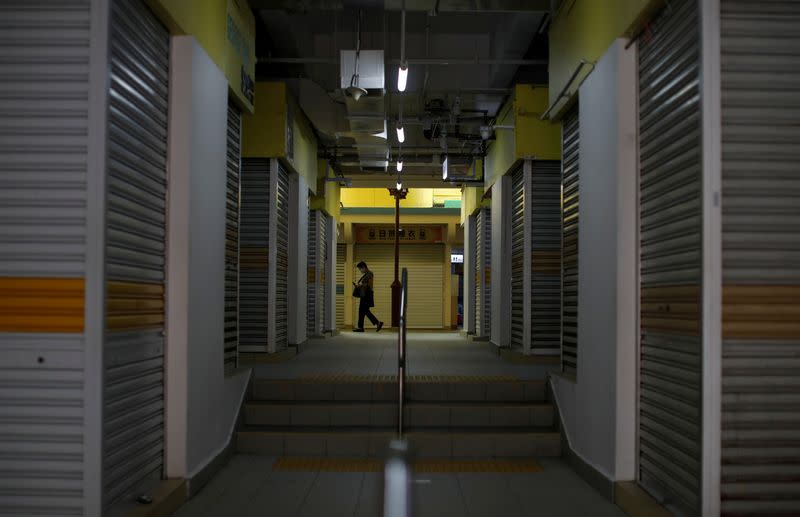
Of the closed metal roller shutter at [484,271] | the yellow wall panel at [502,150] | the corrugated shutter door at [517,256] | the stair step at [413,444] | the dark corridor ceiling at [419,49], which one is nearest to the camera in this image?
the stair step at [413,444]

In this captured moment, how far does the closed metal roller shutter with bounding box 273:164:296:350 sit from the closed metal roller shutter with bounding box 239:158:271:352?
217 mm

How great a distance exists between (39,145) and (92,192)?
Answer: 0.34 m

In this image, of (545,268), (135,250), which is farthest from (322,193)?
(135,250)

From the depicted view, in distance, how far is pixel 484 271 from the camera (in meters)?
12.5

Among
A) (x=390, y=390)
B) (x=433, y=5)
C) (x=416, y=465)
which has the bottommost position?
(x=416, y=465)

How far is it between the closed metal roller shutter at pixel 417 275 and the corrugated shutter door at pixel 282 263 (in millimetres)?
10996

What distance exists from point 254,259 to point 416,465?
405 centimetres

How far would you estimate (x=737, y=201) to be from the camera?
3.31 meters

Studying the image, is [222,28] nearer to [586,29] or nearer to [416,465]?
[586,29]

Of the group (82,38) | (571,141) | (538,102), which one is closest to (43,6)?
(82,38)

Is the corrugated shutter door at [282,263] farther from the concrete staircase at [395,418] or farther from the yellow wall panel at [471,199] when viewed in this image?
the yellow wall panel at [471,199]

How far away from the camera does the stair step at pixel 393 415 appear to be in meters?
5.91

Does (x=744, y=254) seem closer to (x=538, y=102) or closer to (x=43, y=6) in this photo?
(x=43, y=6)

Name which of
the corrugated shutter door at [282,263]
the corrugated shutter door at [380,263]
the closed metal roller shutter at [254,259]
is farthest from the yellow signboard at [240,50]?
the corrugated shutter door at [380,263]
